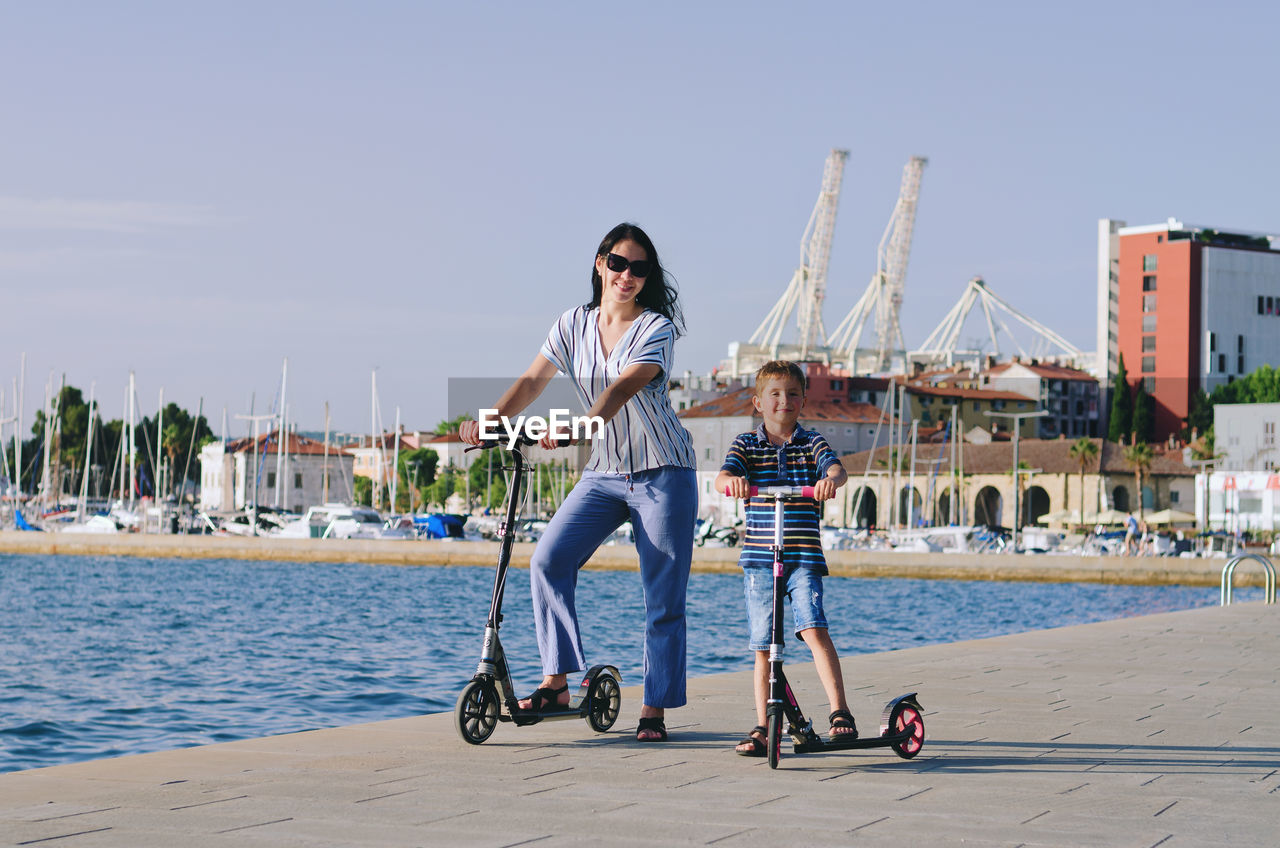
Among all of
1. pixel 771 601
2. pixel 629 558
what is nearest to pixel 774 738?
pixel 771 601

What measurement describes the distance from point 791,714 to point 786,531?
70 cm

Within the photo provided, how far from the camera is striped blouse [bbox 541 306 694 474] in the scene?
6.41 metres

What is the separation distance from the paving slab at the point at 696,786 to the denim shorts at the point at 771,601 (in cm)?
50

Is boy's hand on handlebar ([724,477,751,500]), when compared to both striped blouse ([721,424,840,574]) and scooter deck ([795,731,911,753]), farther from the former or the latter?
scooter deck ([795,731,911,753])

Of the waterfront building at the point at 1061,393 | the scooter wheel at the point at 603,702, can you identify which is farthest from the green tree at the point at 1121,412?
the scooter wheel at the point at 603,702

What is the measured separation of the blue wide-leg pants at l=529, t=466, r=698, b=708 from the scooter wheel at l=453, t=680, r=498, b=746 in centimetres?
30

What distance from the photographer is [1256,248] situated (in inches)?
5527

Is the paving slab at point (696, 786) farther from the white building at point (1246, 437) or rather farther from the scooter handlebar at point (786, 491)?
the white building at point (1246, 437)

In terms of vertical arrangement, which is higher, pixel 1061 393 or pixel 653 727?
pixel 1061 393

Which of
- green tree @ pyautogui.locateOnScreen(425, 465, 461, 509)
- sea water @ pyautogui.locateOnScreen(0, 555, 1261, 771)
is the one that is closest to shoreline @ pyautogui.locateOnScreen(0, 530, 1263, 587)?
sea water @ pyautogui.locateOnScreen(0, 555, 1261, 771)

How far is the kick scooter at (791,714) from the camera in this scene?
594 centimetres

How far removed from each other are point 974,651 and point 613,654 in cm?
1247

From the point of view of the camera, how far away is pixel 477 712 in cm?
645

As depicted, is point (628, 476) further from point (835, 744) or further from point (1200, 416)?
point (1200, 416)
